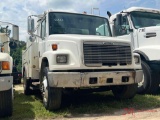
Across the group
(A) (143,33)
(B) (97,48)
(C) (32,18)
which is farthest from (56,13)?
(A) (143,33)

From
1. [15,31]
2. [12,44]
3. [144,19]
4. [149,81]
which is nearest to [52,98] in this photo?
[15,31]

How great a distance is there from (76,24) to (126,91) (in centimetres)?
222

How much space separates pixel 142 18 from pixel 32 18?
3767 millimetres

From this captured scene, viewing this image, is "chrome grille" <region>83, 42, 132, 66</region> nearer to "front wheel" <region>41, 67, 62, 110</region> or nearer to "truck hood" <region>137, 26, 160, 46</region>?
"front wheel" <region>41, 67, 62, 110</region>

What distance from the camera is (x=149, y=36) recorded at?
791 cm

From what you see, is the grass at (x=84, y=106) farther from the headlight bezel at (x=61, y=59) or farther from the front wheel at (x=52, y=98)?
the headlight bezel at (x=61, y=59)

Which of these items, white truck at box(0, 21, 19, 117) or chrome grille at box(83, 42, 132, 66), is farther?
chrome grille at box(83, 42, 132, 66)

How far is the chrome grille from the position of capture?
5789 mm

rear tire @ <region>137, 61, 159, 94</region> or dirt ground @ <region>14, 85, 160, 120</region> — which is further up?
rear tire @ <region>137, 61, 159, 94</region>

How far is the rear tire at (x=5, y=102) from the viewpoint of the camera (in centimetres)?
519

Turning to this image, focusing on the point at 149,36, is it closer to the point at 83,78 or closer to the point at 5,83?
the point at 83,78

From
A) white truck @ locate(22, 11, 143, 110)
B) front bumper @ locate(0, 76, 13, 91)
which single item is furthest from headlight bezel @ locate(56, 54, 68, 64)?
front bumper @ locate(0, 76, 13, 91)

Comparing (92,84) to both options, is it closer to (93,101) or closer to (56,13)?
(93,101)

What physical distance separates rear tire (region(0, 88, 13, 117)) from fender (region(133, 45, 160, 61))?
4.21m
